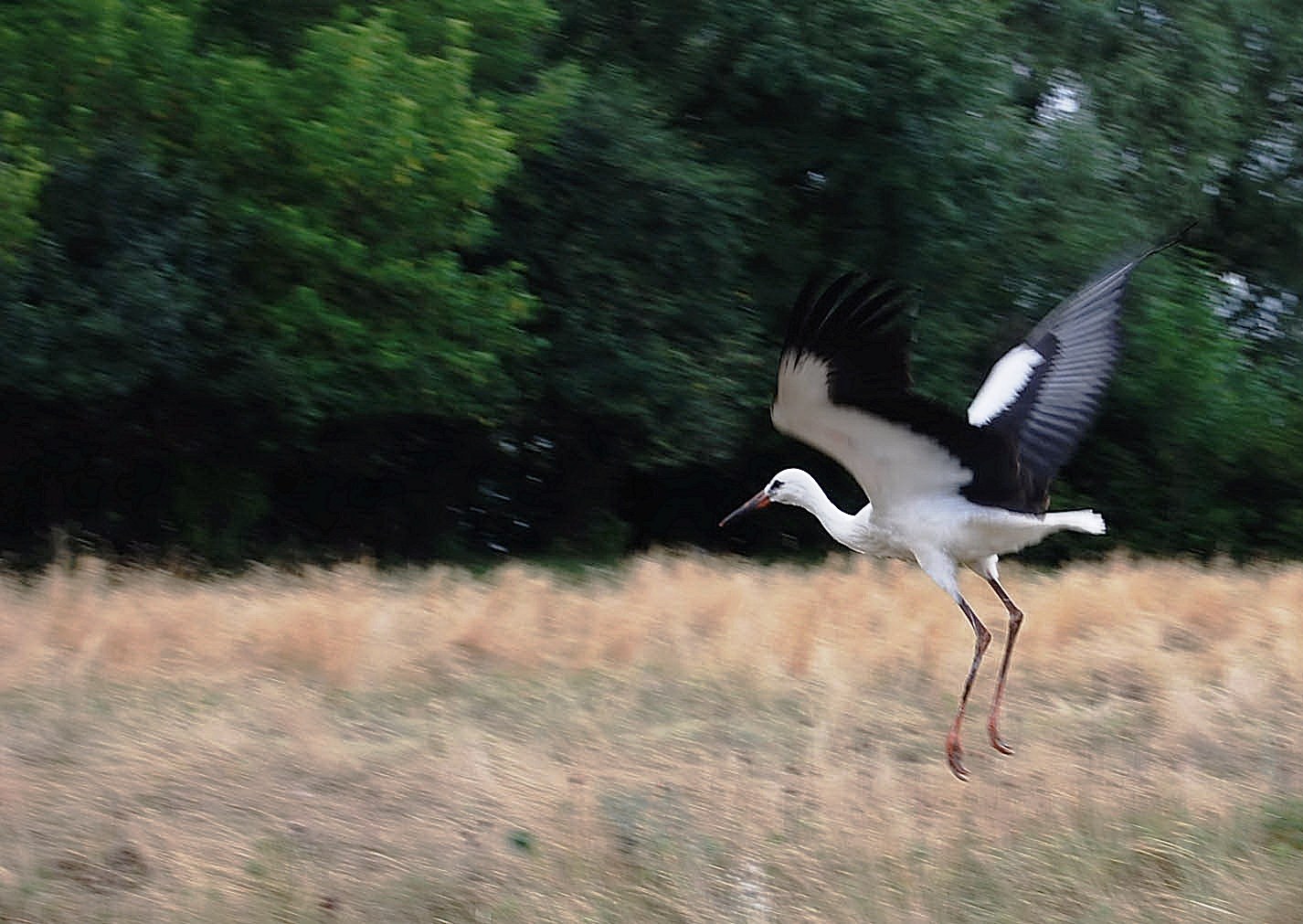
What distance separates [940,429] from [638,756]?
85.8 inches

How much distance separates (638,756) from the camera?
851 cm

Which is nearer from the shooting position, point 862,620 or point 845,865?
point 845,865

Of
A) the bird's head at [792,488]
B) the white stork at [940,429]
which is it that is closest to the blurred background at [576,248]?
the bird's head at [792,488]

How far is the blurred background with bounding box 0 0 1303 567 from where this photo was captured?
1622 cm

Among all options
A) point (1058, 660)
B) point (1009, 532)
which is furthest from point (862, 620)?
point (1009, 532)

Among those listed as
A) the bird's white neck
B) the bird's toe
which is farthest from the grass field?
the bird's white neck

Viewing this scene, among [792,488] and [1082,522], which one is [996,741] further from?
[792,488]

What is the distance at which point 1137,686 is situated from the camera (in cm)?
1014

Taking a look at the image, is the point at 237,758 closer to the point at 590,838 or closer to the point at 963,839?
the point at 590,838

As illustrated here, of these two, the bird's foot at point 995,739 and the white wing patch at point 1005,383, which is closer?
the bird's foot at point 995,739

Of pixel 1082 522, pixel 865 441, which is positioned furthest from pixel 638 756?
pixel 1082 522

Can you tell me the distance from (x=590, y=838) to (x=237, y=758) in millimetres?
1869

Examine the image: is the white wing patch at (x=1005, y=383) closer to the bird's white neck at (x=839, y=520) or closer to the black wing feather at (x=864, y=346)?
the bird's white neck at (x=839, y=520)

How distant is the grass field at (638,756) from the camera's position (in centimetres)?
668
